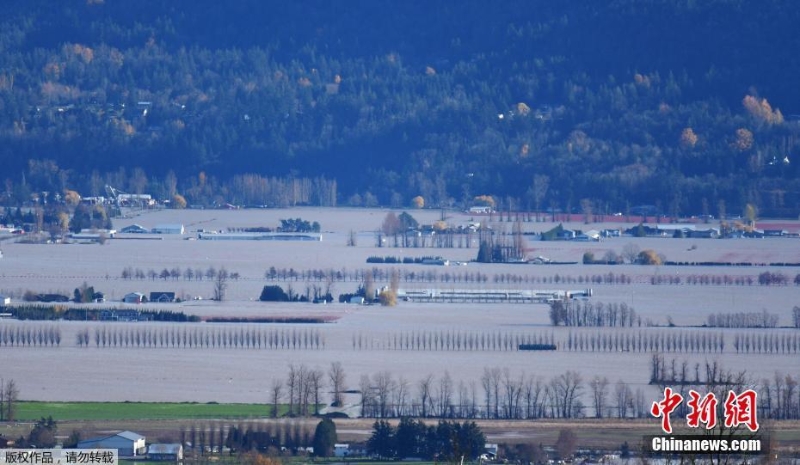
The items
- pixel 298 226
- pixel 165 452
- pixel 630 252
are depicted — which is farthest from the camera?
pixel 298 226

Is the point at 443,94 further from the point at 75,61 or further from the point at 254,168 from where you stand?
the point at 75,61

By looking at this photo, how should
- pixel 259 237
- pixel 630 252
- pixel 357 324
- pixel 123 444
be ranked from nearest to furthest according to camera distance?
pixel 123 444, pixel 357 324, pixel 630 252, pixel 259 237

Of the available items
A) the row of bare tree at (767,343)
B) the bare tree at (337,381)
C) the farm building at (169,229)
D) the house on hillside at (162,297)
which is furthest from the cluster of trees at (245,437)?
the farm building at (169,229)

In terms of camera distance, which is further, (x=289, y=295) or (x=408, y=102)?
(x=408, y=102)

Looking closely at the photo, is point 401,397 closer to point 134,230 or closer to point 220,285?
point 220,285

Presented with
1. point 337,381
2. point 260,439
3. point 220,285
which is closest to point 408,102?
point 220,285

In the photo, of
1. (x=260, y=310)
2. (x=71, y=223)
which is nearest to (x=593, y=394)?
(x=260, y=310)

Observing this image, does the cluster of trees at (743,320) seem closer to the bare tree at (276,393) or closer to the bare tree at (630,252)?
the bare tree at (276,393)
